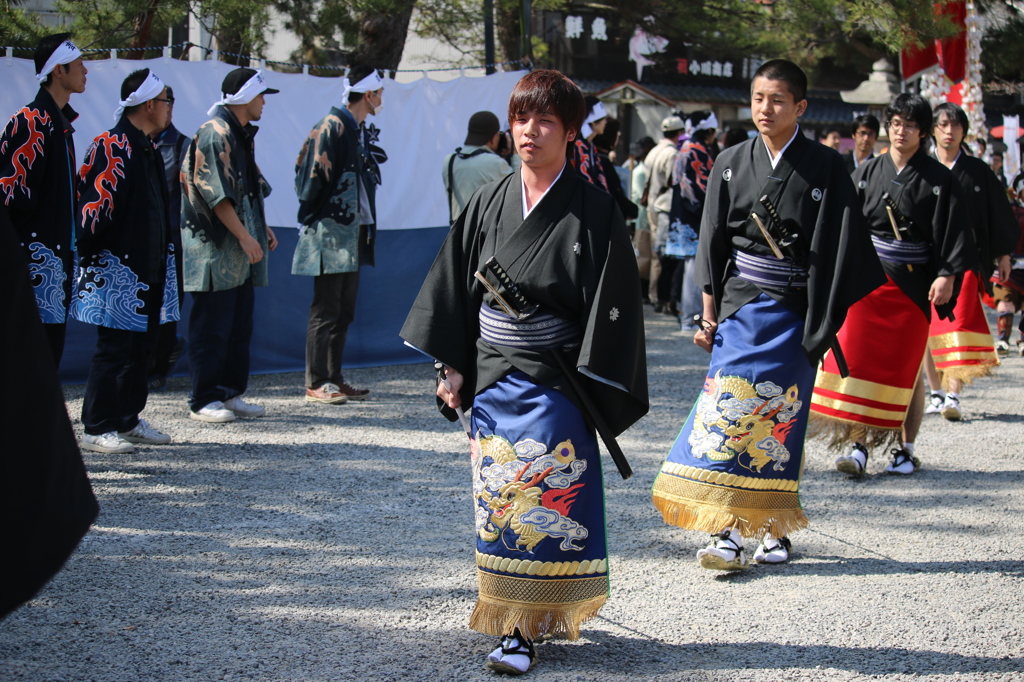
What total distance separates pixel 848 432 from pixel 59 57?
4123mm

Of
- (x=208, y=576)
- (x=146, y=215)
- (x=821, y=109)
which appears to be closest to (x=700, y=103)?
(x=821, y=109)

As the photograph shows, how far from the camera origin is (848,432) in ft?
15.5

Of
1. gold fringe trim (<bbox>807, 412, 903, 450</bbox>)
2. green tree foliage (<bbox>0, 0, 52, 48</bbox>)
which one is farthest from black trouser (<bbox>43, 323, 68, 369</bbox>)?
gold fringe trim (<bbox>807, 412, 903, 450</bbox>)

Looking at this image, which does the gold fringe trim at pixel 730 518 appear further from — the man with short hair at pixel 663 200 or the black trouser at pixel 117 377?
the man with short hair at pixel 663 200

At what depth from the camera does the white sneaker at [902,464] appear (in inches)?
189

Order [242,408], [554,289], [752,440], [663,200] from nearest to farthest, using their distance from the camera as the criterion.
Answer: [554,289], [752,440], [242,408], [663,200]

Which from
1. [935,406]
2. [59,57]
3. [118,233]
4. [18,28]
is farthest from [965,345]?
[18,28]

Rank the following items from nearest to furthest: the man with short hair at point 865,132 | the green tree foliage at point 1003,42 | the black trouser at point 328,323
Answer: the black trouser at point 328,323
the man with short hair at point 865,132
the green tree foliage at point 1003,42

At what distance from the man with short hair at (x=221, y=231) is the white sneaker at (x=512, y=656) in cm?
313

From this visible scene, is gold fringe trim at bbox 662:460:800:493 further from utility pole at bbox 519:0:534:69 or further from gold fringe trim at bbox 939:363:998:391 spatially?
utility pole at bbox 519:0:534:69

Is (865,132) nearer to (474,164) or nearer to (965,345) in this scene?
(965,345)

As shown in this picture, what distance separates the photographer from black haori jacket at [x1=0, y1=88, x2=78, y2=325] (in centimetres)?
412

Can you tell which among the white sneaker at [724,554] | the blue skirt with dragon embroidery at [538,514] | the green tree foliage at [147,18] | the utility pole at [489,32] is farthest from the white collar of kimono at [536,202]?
the utility pole at [489,32]

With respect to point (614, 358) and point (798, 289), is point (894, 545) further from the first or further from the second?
point (614, 358)
